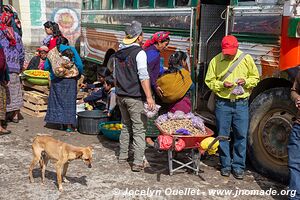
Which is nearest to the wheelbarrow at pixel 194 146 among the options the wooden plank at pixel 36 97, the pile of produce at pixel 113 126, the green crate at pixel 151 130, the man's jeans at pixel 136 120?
the man's jeans at pixel 136 120

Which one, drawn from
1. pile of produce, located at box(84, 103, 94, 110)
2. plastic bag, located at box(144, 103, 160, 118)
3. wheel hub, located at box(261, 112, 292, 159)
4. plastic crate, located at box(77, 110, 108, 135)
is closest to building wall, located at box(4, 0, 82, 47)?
pile of produce, located at box(84, 103, 94, 110)

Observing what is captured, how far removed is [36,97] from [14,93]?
29.1 inches

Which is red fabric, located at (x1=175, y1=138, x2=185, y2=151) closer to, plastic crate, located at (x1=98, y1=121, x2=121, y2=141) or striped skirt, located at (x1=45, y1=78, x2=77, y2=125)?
plastic crate, located at (x1=98, y1=121, x2=121, y2=141)

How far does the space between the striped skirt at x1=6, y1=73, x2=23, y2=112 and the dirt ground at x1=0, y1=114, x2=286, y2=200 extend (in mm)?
1533

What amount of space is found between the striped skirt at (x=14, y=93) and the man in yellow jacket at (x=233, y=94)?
150 inches

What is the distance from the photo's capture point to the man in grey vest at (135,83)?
4.75 metres

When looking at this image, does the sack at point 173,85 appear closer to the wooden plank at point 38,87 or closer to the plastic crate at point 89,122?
the plastic crate at point 89,122

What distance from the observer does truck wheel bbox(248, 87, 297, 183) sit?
14.9ft

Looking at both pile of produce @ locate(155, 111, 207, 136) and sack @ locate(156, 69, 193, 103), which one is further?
sack @ locate(156, 69, 193, 103)

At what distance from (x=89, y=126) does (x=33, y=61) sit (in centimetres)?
349

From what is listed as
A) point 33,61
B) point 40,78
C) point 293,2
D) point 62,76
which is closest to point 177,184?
point 293,2

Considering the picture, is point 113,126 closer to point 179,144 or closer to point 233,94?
point 179,144

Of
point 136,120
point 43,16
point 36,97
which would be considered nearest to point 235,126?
point 136,120

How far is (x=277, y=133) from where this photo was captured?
4664 mm
